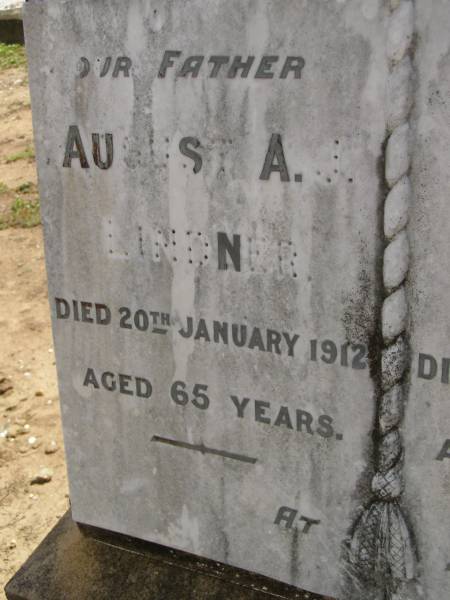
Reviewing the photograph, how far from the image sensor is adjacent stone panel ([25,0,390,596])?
5.66 feet

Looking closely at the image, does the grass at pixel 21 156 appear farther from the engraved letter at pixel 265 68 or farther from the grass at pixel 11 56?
the engraved letter at pixel 265 68

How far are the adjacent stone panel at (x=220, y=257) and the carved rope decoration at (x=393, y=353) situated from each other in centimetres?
4

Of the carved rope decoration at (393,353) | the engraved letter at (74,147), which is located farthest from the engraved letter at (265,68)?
the engraved letter at (74,147)

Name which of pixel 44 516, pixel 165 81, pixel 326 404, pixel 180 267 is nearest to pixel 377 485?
pixel 326 404

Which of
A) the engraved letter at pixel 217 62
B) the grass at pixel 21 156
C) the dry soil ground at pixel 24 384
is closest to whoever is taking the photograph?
the engraved letter at pixel 217 62

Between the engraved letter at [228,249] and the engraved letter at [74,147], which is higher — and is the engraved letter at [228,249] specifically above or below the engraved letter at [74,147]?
below

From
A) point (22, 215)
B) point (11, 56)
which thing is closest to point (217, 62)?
point (22, 215)

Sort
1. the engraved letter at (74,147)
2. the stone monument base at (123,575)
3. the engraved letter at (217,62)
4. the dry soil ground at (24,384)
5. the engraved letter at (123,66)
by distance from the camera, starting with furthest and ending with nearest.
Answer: the dry soil ground at (24,384) < the stone monument base at (123,575) < the engraved letter at (74,147) < the engraved letter at (123,66) < the engraved letter at (217,62)

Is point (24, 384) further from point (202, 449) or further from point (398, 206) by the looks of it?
point (398, 206)

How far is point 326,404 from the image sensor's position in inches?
76.1

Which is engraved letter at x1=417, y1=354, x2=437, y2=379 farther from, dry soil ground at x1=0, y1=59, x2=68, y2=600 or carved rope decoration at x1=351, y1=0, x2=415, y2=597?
dry soil ground at x1=0, y1=59, x2=68, y2=600

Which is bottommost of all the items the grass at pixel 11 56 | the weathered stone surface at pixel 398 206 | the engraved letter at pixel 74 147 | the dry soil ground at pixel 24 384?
the dry soil ground at pixel 24 384

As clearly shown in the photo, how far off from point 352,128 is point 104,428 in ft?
4.06

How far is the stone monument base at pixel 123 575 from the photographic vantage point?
2244 mm
